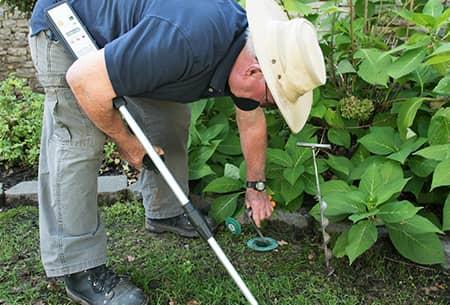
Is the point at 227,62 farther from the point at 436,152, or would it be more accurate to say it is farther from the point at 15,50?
the point at 15,50

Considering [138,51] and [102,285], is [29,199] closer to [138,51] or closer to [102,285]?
[102,285]

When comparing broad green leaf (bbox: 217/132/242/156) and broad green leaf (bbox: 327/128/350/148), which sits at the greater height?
broad green leaf (bbox: 327/128/350/148)

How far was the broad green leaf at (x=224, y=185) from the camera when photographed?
318cm

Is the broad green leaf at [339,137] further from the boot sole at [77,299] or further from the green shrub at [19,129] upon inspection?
the green shrub at [19,129]

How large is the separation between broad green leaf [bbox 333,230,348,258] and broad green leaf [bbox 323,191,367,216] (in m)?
0.12

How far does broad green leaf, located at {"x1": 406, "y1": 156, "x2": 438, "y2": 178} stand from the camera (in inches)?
114

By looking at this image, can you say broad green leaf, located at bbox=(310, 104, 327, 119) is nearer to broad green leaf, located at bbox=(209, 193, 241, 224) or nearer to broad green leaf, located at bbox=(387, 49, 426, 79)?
broad green leaf, located at bbox=(387, 49, 426, 79)

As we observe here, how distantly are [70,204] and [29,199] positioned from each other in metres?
1.22

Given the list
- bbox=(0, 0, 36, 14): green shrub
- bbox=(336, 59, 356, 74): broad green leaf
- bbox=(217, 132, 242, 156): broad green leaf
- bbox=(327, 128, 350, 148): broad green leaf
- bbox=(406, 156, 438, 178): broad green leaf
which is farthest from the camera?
bbox=(0, 0, 36, 14): green shrub

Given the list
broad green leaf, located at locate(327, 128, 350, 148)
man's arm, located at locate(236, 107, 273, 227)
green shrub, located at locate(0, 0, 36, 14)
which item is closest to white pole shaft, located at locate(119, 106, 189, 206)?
man's arm, located at locate(236, 107, 273, 227)

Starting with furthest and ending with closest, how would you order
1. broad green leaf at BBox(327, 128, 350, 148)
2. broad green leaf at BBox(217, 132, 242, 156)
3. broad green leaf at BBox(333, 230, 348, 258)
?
1. broad green leaf at BBox(217, 132, 242, 156)
2. broad green leaf at BBox(327, 128, 350, 148)
3. broad green leaf at BBox(333, 230, 348, 258)

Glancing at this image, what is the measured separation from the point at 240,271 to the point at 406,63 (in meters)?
1.26

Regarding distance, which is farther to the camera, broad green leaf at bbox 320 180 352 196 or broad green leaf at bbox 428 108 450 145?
broad green leaf at bbox 320 180 352 196

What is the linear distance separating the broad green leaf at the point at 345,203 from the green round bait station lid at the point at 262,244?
0.41m
